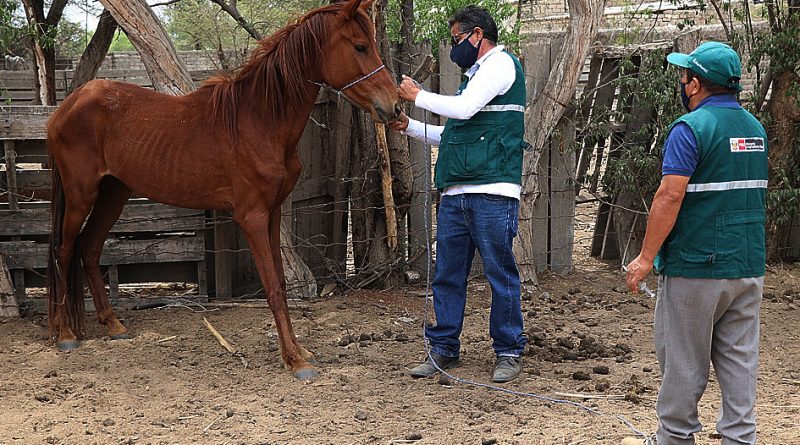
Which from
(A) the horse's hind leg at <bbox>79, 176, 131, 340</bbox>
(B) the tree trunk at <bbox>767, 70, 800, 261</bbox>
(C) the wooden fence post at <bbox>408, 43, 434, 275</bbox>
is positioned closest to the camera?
(A) the horse's hind leg at <bbox>79, 176, 131, 340</bbox>

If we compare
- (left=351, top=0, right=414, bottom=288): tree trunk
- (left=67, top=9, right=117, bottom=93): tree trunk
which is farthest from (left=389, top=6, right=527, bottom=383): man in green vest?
(left=67, top=9, right=117, bottom=93): tree trunk

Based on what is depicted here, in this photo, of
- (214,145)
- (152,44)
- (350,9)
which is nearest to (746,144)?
(350,9)

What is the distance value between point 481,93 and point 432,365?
5.42ft

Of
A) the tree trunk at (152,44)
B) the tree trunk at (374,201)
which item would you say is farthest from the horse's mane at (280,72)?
the tree trunk at (374,201)

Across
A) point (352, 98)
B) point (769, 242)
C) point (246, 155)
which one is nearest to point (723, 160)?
point (352, 98)

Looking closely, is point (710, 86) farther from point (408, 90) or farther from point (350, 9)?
point (350, 9)

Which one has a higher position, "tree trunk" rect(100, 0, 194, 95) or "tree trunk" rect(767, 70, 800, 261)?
"tree trunk" rect(100, 0, 194, 95)

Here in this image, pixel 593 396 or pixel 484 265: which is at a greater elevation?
pixel 484 265

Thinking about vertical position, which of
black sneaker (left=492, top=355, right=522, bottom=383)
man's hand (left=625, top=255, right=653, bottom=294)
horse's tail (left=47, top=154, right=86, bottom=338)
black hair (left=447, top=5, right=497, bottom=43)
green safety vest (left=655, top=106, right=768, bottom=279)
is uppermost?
black hair (left=447, top=5, right=497, bottom=43)

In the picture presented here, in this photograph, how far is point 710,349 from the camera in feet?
11.0

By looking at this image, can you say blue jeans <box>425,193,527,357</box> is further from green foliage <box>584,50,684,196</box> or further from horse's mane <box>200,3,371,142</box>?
green foliage <box>584,50,684,196</box>

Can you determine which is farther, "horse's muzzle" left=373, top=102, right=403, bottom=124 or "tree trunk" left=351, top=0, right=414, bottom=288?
"tree trunk" left=351, top=0, right=414, bottom=288

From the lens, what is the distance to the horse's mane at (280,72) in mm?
4914

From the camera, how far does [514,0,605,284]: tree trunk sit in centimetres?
664
